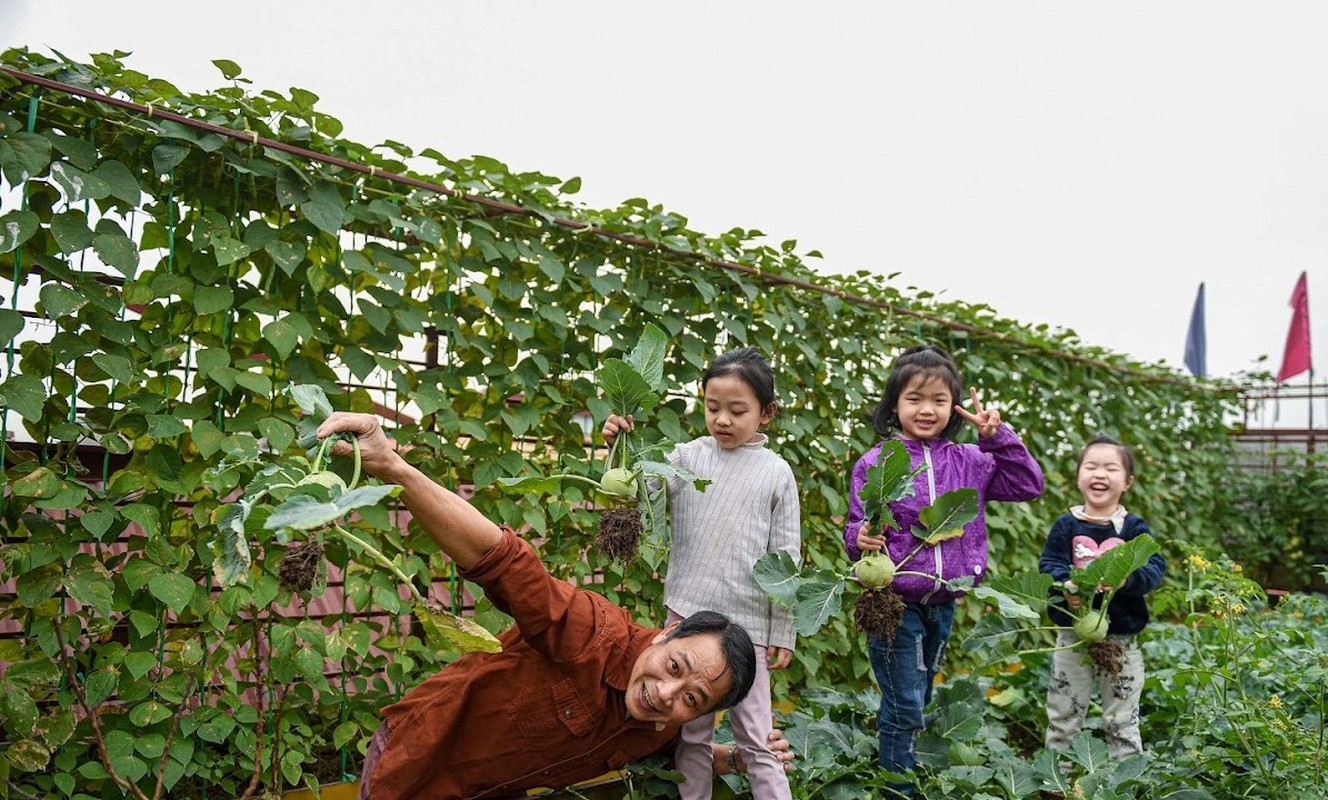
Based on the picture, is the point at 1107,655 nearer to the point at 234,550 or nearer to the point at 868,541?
the point at 868,541

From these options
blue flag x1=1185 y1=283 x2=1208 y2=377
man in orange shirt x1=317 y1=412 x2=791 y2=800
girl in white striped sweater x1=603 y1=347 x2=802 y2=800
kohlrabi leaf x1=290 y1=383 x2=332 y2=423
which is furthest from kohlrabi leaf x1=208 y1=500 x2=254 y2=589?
blue flag x1=1185 y1=283 x2=1208 y2=377

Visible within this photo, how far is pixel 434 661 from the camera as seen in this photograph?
2.79m

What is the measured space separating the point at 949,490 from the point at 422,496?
1.57 metres

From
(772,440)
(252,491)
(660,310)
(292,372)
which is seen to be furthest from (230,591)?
(772,440)

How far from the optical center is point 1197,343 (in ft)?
42.1

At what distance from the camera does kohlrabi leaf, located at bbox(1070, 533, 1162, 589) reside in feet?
8.08

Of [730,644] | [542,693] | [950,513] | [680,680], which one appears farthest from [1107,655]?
[542,693]

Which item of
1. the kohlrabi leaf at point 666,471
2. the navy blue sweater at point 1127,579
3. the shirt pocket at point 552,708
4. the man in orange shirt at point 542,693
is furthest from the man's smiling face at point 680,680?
the navy blue sweater at point 1127,579

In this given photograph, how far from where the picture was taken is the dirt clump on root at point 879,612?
2.41 metres

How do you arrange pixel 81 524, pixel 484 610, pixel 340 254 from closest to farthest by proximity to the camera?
pixel 81 524 < pixel 340 254 < pixel 484 610

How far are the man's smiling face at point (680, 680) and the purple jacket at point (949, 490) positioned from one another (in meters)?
0.70

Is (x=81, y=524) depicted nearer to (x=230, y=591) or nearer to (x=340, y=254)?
(x=230, y=591)

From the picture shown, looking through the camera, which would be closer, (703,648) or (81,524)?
(703,648)

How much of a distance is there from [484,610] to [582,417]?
2.61 feet
